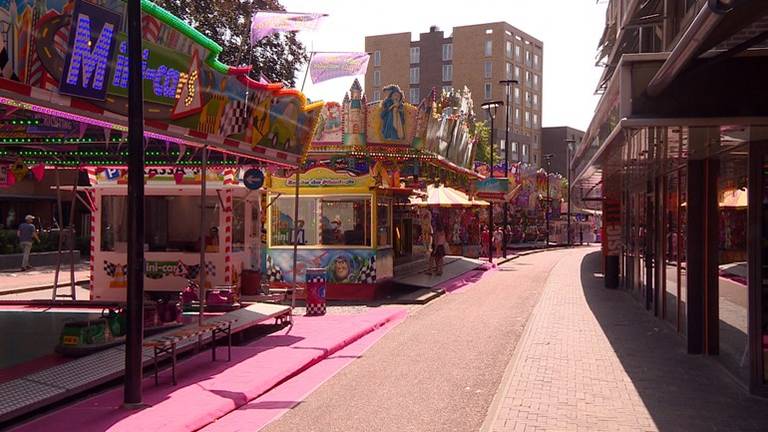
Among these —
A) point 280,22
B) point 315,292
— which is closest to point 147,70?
point 280,22

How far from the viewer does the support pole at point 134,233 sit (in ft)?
23.7

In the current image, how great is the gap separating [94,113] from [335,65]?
21.4 ft

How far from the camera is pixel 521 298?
18.8 m

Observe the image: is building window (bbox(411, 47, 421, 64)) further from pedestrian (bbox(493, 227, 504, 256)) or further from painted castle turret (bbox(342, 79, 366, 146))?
painted castle turret (bbox(342, 79, 366, 146))

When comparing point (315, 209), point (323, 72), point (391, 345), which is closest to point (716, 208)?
point (391, 345)

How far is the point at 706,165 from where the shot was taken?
10.0m

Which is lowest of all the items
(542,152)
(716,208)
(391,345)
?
(391,345)

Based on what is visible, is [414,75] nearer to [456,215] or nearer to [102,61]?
[456,215]

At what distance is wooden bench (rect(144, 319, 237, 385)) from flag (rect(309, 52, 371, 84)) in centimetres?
485

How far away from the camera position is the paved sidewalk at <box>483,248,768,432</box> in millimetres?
6863

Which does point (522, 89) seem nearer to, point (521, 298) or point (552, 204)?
point (552, 204)

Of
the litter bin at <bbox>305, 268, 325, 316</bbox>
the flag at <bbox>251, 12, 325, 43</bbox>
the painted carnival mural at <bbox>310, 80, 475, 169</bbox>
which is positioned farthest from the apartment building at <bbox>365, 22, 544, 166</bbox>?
the flag at <bbox>251, 12, 325, 43</bbox>

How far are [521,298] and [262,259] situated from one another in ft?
23.1

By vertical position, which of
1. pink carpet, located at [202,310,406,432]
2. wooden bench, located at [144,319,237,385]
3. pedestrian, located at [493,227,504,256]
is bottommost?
pink carpet, located at [202,310,406,432]
